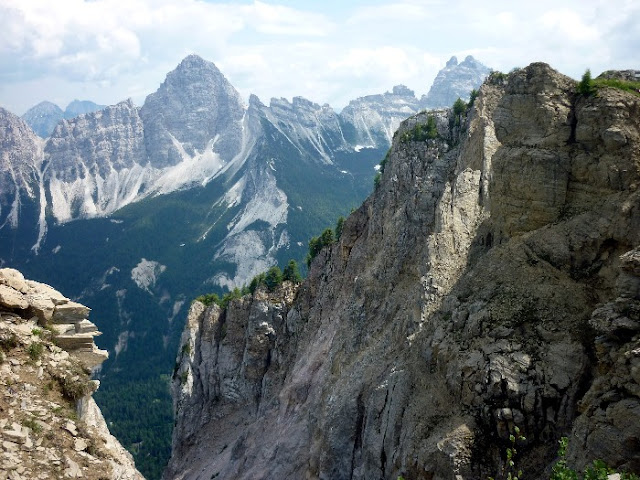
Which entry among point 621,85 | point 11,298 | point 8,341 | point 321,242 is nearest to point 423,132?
point 621,85

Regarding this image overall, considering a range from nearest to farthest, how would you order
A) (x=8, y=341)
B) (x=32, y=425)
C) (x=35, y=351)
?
(x=32, y=425) < (x=8, y=341) < (x=35, y=351)

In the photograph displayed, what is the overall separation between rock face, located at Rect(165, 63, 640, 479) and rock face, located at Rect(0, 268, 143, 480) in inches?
716

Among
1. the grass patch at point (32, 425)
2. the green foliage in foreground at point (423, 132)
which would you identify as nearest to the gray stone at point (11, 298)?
the grass patch at point (32, 425)

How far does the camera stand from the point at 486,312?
31.5 meters

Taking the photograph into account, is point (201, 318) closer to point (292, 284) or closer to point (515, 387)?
point (292, 284)

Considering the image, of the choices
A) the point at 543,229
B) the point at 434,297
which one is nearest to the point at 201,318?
the point at 434,297

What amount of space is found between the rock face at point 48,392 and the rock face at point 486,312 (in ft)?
59.6

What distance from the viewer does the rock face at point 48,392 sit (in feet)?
66.1

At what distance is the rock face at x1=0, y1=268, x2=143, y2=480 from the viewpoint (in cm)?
2016

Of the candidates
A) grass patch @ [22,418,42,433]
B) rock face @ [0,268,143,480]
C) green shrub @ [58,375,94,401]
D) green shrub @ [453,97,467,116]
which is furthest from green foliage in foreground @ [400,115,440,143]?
grass patch @ [22,418,42,433]

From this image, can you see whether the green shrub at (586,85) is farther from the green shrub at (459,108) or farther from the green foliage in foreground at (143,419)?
the green foliage in foreground at (143,419)

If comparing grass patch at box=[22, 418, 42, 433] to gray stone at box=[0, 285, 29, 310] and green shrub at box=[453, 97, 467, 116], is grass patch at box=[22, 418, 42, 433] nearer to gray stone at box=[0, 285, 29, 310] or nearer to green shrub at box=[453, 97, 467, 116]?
gray stone at box=[0, 285, 29, 310]

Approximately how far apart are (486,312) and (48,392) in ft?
80.8

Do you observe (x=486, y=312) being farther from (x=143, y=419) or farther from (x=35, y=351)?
(x=143, y=419)
